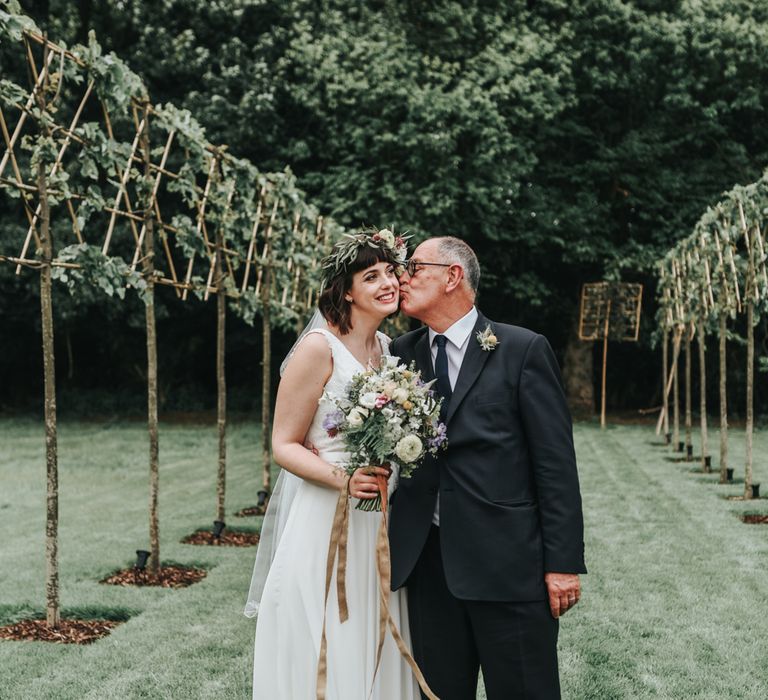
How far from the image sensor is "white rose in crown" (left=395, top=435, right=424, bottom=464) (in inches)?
117

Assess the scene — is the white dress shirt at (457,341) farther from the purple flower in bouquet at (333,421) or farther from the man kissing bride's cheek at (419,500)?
the purple flower in bouquet at (333,421)

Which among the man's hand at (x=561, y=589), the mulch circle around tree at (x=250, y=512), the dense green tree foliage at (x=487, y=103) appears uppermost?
the dense green tree foliage at (x=487, y=103)

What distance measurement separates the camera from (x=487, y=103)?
1800 cm

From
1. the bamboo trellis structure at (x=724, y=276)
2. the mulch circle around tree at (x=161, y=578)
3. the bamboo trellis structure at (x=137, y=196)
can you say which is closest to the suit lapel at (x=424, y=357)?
the bamboo trellis structure at (x=137, y=196)

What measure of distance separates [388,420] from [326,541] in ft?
2.22

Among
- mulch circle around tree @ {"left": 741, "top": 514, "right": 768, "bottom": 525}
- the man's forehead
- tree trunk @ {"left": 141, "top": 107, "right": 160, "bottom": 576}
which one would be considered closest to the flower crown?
the man's forehead

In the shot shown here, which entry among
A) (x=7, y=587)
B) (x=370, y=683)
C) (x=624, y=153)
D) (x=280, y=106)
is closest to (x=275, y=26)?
(x=280, y=106)

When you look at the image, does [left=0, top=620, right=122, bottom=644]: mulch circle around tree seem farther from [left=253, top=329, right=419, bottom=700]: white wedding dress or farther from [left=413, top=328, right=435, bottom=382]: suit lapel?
[left=413, top=328, right=435, bottom=382]: suit lapel

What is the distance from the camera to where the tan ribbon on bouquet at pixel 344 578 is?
3191 millimetres

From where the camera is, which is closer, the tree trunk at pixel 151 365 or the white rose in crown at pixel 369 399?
the white rose in crown at pixel 369 399

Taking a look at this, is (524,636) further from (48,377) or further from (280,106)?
(280,106)

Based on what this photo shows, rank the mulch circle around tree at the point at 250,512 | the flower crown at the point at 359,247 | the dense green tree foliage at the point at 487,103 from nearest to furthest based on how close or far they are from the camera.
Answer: the flower crown at the point at 359,247 → the mulch circle around tree at the point at 250,512 → the dense green tree foliage at the point at 487,103

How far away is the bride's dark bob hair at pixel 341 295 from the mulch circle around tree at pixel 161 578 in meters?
3.89

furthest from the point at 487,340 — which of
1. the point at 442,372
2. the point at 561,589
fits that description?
the point at 561,589
